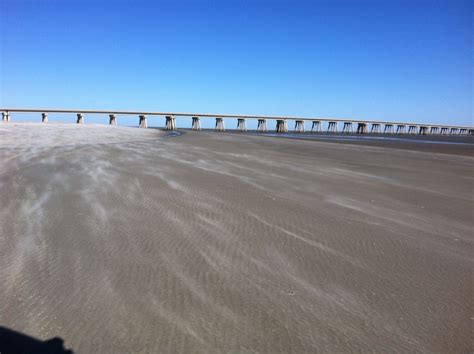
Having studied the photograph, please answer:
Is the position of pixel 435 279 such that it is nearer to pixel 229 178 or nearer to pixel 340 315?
pixel 340 315

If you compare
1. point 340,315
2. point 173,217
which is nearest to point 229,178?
point 173,217

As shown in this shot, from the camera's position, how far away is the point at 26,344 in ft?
6.57

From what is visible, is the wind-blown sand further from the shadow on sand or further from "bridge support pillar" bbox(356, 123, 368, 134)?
"bridge support pillar" bbox(356, 123, 368, 134)

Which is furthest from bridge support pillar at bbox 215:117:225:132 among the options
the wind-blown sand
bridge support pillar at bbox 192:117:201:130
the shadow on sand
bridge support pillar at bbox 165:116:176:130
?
the shadow on sand

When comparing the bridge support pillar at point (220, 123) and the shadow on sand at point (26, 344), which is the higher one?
the shadow on sand at point (26, 344)

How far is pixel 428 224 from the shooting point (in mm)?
4832

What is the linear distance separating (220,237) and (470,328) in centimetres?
252

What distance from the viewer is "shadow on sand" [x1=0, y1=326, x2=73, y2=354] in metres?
1.95

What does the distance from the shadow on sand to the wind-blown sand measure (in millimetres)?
56

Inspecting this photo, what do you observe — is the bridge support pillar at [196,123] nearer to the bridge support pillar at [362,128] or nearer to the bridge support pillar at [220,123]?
the bridge support pillar at [220,123]

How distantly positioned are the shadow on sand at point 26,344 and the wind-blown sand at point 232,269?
0.06 meters

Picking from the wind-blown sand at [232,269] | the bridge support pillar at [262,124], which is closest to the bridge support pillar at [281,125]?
the bridge support pillar at [262,124]

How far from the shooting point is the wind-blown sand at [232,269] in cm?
219

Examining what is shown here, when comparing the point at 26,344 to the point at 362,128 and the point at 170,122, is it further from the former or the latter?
the point at 362,128
